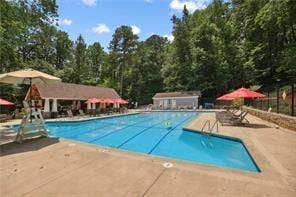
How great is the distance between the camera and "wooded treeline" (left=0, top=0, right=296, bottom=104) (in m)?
33.2

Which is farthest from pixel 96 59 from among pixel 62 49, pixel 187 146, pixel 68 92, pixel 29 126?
pixel 29 126

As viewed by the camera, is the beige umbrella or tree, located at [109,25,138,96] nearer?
the beige umbrella

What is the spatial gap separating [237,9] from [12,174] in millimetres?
41232

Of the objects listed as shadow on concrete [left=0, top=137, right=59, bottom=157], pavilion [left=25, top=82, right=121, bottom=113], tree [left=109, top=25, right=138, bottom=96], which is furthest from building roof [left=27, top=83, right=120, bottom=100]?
tree [left=109, top=25, right=138, bottom=96]

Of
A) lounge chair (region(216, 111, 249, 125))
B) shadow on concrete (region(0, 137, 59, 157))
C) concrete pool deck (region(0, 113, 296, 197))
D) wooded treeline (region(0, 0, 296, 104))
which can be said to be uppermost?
wooded treeline (region(0, 0, 296, 104))

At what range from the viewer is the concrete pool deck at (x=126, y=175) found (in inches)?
130

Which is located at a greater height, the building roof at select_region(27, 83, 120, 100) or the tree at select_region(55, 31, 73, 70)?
the tree at select_region(55, 31, 73, 70)

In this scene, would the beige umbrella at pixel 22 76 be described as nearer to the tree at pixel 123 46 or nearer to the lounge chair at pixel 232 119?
the lounge chair at pixel 232 119

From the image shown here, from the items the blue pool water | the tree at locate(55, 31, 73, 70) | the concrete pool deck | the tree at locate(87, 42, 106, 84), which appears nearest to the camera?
the concrete pool deck

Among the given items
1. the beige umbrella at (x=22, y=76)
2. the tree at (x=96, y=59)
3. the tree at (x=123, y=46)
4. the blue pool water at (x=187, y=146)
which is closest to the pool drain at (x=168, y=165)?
the blue pool water at (x=187, y=146)

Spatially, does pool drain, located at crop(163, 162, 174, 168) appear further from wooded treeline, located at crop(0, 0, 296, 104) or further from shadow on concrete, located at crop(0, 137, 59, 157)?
wooded treeline, located at crop(0, 0, 296, 104)

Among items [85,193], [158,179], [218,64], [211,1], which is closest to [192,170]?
[158,179]

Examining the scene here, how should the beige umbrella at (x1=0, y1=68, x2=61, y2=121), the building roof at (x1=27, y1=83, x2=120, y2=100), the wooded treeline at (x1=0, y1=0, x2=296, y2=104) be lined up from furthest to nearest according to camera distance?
the wooded treeline at (x1=0, y1=0, x2=296, y2=104)
the building roof at (x1=27, y1=83, x2=120, y2=100)
the beige umbrella at (x1=0, y1=68, x2=61, y2=121)

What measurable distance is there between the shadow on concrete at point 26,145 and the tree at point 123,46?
42100 millimetres
